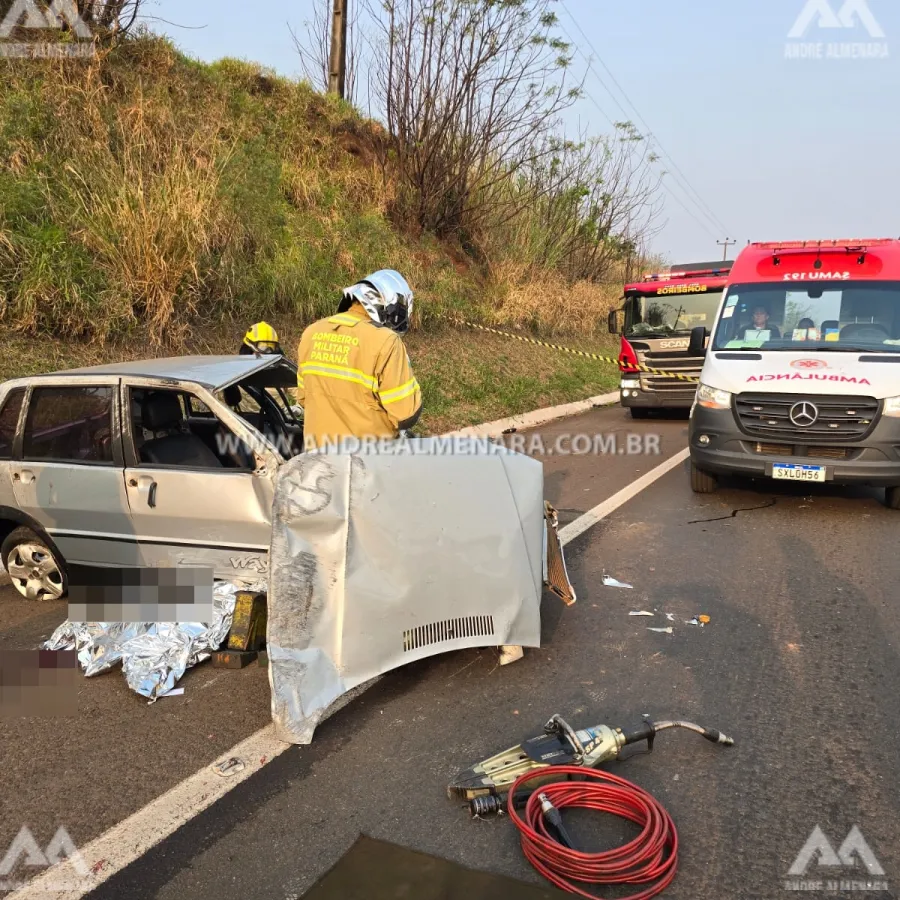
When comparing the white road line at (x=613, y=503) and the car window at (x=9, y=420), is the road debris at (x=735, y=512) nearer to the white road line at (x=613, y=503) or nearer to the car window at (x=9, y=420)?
the white road line at (x=613, y=503)

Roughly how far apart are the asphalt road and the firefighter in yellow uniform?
1.28 meters

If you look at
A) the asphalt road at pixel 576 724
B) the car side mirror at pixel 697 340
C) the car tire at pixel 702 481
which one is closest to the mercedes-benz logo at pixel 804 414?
the car tire at pixel 702 481

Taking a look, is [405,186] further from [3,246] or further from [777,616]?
[777,616]

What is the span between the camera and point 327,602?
3006 millimetres

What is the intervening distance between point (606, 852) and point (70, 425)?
3.74 metres

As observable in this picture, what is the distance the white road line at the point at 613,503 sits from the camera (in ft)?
19.4

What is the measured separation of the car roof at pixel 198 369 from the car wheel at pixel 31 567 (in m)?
1.02

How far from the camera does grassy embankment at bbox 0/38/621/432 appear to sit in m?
8.87

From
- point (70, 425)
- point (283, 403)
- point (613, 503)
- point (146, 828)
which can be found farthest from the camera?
point (613, 503)

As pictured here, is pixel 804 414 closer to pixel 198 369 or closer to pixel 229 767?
pixel 198 369

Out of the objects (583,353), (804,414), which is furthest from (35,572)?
(583,353)

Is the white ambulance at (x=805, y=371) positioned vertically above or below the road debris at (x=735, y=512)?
above

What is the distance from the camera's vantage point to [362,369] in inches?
148

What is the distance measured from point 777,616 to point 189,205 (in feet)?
28.8
